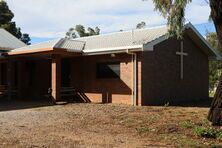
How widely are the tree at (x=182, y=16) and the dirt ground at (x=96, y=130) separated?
0.97m

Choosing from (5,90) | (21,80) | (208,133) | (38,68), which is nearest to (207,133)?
(208,133)

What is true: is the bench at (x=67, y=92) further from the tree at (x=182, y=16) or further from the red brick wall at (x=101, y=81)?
the tree at (x=182, y=16)

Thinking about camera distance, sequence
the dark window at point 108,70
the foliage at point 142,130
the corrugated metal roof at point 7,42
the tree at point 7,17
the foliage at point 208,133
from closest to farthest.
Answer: the foliage at point 208,133, the foliage at point 142,130, the dark window at point 108,70, the corrugated metal roof at point 7,42, the tree at point 7,17

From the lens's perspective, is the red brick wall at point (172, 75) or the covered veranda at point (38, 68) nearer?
the red brick wall at point (172, 75)

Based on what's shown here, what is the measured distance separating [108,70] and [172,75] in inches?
150

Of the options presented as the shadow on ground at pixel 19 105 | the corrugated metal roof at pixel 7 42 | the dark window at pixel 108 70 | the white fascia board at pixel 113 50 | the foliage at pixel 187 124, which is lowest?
the shadow on ground at pixel 19 105

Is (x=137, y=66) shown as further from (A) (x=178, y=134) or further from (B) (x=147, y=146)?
(B) (x=147, y=146)

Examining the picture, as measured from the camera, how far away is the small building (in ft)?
66.1

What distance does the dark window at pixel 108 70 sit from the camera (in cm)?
2100

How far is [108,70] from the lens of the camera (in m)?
21.5

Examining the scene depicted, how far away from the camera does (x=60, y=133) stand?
10.9m

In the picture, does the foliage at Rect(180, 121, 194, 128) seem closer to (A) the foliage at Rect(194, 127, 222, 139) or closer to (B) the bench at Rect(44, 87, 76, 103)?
(A) the foliage at Rect(194, 127, 222, 139)

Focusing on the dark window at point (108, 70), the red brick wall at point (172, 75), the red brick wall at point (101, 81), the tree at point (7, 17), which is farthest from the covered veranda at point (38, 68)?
the tree at point (7, 17)

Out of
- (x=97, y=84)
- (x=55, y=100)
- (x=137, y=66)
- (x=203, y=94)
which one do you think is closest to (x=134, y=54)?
(x=137, y=66)
